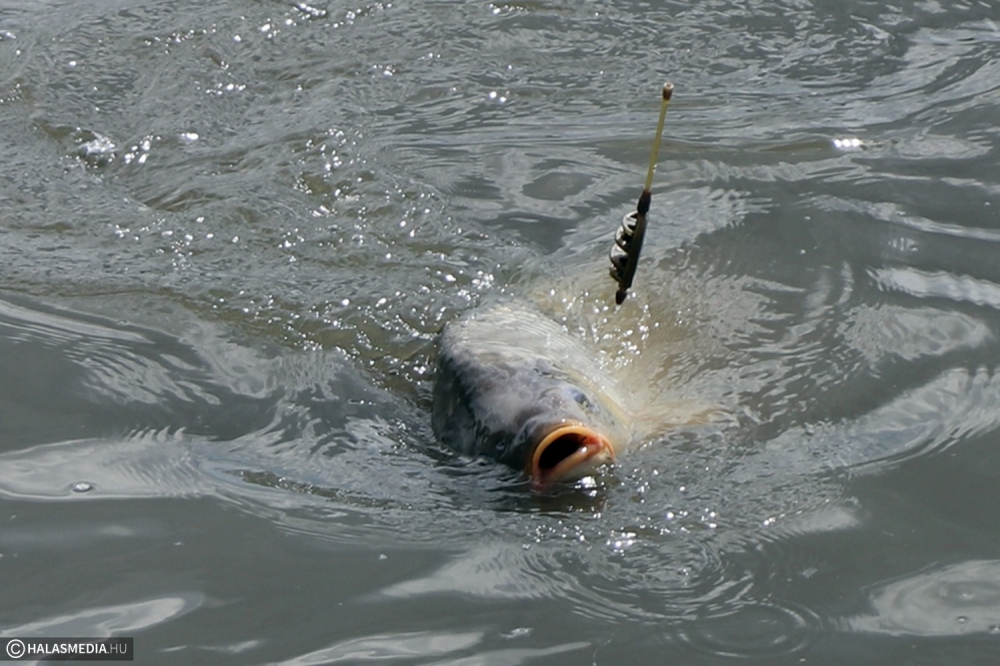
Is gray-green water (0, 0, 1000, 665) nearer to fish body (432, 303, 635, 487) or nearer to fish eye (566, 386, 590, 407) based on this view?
fish body (432, 303, 635, 487)

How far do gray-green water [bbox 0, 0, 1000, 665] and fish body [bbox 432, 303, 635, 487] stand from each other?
12 centimetres

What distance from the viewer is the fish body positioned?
353cm

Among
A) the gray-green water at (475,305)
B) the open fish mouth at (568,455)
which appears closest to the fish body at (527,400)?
the open fish mouth at (568,455)

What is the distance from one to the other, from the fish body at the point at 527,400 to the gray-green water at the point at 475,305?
4.6 inches

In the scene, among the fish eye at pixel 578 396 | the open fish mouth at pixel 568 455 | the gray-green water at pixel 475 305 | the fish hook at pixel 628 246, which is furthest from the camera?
the fish hook at pixel 628 246

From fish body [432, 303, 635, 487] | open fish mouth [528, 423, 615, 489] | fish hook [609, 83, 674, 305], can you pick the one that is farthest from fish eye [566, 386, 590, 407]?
fish hook [609, 83, 674, 305]

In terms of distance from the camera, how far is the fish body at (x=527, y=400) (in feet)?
11.6

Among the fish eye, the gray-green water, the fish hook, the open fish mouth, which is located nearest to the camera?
the gray-green water

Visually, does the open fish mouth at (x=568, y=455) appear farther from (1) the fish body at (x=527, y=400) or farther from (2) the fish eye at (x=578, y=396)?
(2) the fish eye at (x=578, y=396)

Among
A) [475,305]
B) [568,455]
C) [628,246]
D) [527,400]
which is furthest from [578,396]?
[475,305]

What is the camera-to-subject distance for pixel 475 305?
4.90m

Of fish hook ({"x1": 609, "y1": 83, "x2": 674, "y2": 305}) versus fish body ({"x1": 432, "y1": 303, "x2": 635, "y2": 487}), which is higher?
fish hook ({"x1": 609, "y1": 83, "x2": 674, "y2": 305})

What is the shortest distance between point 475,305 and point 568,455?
58.2 inches

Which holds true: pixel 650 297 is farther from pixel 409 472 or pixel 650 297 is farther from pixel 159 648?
pixel 159 648
